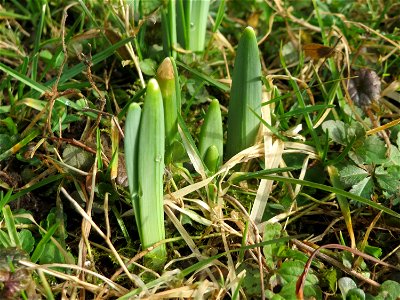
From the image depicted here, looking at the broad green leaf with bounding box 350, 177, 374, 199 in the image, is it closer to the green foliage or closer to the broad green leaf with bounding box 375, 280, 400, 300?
the green foliage

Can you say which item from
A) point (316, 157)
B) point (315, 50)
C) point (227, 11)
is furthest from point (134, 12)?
point (316, 157)

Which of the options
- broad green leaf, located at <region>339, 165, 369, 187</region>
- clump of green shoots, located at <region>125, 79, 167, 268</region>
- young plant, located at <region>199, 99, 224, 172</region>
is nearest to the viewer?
clump of green shoots, located at <region>125, 79, 167, 268</region>

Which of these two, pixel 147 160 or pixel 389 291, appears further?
pixel 389 291

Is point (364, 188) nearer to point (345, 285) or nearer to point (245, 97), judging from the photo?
point (345, 285)

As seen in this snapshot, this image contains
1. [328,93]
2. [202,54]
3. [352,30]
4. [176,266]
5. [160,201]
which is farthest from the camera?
[352,30]

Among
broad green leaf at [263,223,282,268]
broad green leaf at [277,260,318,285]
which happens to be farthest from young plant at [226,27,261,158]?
broad green leaf at [277,260,318,285]

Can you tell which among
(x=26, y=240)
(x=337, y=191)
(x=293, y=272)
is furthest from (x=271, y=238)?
(x=26, y=240)

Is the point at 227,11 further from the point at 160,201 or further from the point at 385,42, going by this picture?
the point at 160,201

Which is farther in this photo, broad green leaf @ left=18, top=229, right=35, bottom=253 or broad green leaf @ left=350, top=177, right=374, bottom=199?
broad green leaf @ left=350, top=177, right=374, bottom=199
